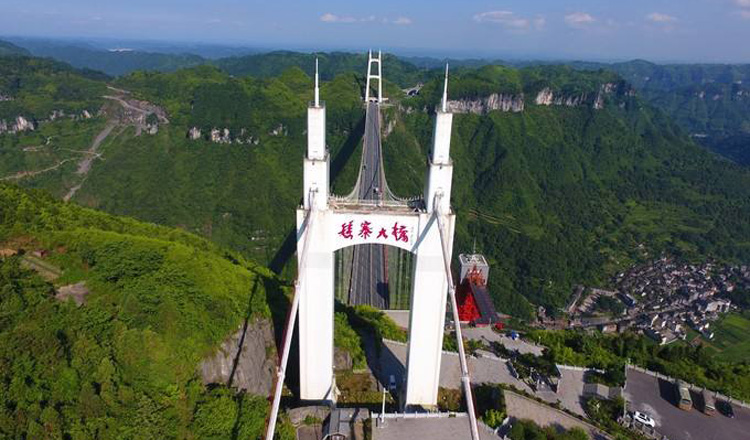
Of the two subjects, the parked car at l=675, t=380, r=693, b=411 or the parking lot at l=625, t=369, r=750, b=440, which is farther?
the parked car at l=675, t=380, r=693, b=411

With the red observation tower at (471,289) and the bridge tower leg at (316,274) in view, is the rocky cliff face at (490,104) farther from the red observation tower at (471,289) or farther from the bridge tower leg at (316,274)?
the bridge tower leg at (316,274)

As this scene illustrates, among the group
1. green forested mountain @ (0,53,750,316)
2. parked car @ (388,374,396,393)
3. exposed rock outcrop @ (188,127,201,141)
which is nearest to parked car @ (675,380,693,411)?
parked car @ (388,374,396,393)

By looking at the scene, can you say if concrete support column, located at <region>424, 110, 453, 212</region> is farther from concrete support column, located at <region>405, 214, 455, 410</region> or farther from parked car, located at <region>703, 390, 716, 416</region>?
parked car, located at <region>703, 390, 716, 416</region>

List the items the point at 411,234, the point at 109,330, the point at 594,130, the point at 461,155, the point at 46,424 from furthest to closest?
the point at 594,130 < the point at 461,155 < the point at 411,234 < the point at 109,330 < the point at 46,424

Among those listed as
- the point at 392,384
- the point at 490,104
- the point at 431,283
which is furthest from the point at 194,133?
the point at 431,283

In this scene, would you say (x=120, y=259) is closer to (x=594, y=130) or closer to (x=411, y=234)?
(x=411, y=234)

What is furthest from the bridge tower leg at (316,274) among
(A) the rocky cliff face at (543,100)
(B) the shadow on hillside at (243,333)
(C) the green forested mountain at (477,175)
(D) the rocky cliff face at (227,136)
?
(A) the rocky cliff face at (543,100)

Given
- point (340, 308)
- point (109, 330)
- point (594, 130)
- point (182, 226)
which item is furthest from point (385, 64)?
point (109, 330)
